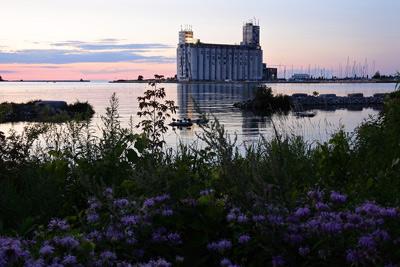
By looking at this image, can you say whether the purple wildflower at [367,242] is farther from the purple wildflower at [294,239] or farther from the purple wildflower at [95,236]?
the purple wildflower at [95,236]

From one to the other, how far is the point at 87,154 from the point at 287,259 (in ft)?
13.0

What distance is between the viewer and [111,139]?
602 centimetres

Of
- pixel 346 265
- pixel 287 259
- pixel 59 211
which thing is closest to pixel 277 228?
pixel 287 259

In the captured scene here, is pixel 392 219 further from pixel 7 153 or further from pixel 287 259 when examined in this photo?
pixel 7 153

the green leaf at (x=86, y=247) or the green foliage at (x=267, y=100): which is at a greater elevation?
the green leaf at (x=86, y=247)

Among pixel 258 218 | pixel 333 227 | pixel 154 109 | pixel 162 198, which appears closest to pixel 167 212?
pixel 162 198

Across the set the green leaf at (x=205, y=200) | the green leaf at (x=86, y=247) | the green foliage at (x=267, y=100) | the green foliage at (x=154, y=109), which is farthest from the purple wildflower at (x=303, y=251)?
the green foliage at (x=267, y=100)

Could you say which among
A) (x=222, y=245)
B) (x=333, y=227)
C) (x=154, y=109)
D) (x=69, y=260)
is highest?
(x=154, y=109)

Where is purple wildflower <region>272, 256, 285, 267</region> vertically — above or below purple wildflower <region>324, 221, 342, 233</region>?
below

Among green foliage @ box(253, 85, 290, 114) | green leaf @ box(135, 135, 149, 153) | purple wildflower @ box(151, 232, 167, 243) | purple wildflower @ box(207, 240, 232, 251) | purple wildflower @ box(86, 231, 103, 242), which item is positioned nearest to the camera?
purple wildflower @ box(207, 240, 232, 251)

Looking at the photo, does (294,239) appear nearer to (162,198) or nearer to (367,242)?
(367,242)

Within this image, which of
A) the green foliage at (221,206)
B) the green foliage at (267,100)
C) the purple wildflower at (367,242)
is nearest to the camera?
the purple wildflower at (367,242)

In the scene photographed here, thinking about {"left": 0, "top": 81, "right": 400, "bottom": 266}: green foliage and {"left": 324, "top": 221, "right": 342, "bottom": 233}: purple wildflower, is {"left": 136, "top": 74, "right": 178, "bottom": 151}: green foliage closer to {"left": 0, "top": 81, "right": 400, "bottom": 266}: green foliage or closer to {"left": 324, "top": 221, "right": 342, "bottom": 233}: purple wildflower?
{"left": 0, "top": 81, "right": 400, "bottom": 266}: green foliage

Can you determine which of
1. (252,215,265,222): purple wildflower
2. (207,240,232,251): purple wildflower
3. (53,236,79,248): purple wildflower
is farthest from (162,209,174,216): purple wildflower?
(53,236,79,248): purple wildflower
